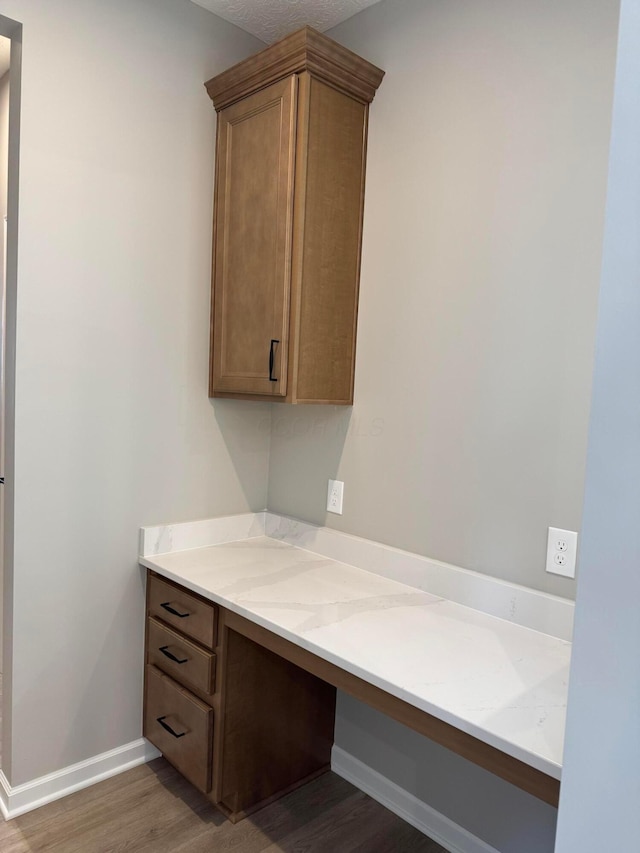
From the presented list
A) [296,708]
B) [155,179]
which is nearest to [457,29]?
[155,179]

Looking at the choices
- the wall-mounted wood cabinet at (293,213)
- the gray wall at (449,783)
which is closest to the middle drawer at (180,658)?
the gray wall at (449,783)

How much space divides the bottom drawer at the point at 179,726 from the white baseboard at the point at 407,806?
1.78 feet

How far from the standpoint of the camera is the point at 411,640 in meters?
1.54

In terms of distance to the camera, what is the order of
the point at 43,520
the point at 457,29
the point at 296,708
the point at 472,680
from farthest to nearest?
the point at 296,708 < the point at 43,520 < the point at 457,29 < the point at 472,680

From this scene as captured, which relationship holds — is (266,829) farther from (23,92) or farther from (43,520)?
(23,92)

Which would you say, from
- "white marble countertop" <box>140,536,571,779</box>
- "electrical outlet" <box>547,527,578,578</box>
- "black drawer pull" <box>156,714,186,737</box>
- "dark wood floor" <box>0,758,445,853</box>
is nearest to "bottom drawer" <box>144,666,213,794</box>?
"black drawer pull" <box>156,714,186,737</box>

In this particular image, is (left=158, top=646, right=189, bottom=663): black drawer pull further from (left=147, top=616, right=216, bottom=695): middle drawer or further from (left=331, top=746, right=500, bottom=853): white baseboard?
(left=331, top=746, right=500, bottom=853): white baseboard

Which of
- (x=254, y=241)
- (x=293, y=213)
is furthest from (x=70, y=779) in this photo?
(x=293, y=213)

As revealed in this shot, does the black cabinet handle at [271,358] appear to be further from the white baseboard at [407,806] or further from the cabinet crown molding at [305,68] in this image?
the white baseboard at [407,806]

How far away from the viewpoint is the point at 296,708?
211cm

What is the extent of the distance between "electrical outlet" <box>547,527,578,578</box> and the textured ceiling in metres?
1.88

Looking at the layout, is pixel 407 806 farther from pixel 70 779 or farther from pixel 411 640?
pixel 70 779

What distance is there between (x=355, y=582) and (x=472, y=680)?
0.68 m

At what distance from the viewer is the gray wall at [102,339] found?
1893mm
